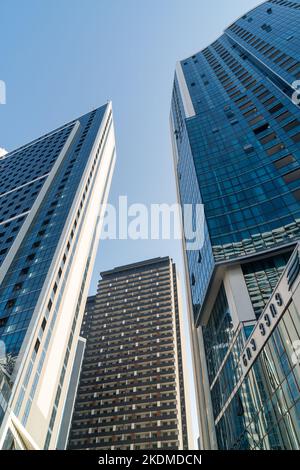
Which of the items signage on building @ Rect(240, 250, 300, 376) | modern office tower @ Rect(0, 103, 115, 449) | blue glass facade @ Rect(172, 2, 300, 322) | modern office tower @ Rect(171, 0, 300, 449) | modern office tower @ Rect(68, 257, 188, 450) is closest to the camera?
signage on building @ Rect(240, 250, 300, 376)

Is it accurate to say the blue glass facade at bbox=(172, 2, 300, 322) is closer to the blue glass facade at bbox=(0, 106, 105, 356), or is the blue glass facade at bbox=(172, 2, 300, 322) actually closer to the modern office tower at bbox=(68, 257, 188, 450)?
the blue glass facade at bbox=(0, 106, 105, 356)

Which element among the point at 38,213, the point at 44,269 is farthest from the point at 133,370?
the point at 44,269

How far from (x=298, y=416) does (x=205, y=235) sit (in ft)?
86.5

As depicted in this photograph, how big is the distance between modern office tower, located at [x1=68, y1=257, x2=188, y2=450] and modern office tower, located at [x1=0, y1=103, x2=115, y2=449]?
4140 cm

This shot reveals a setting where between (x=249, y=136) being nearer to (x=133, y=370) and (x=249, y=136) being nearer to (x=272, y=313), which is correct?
(x=272, y=313)

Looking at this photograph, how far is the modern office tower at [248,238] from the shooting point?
1989 cm

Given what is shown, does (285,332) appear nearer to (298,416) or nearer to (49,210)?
(298,416)

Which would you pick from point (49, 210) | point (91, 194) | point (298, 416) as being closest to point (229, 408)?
point (298, 416)

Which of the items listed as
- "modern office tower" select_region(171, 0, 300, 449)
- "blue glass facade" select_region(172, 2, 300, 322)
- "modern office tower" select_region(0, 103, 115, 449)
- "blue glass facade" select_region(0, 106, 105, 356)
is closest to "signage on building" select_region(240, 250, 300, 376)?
"modern office tower" select_region(171, 0, 300, 449)

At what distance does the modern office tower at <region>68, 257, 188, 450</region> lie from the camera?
268 feet

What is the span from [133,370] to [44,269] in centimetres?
5969

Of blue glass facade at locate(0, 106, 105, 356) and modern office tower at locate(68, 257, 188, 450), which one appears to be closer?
blue glass facade at locate(0, 106, 105, 356)

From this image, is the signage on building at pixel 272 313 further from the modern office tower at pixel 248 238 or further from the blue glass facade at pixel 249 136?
the blue glass facade at pixel 249 136

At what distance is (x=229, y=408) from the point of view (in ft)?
97.8
